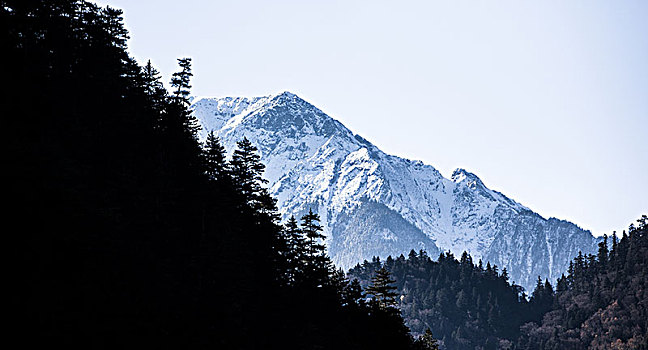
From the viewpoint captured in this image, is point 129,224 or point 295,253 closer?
point 129,224

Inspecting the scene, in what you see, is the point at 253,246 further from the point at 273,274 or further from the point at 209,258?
the point at 209,258

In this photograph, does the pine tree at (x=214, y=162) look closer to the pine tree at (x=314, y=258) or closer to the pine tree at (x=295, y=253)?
the pine tree at (x=295, y=253)

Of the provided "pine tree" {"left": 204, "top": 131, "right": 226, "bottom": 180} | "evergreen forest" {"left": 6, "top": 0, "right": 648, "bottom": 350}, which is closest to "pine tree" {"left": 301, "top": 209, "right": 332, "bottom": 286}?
"evergreen forest" {"left": 6, "top": 0, "right": 648, "bottom": 350}

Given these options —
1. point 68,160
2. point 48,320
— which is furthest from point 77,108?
point 48,320

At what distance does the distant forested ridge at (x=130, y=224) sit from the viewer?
4075 cm

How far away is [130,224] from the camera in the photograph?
52.0 m

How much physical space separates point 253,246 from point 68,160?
28.9m

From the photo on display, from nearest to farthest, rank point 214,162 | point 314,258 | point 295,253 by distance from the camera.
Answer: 1. point 214,162
2. point 295,253
3. point 314,258

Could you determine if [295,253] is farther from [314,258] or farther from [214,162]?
[214,162]

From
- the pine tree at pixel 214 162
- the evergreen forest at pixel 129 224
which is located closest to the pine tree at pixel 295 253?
the evergreen forest at pixel 129 224

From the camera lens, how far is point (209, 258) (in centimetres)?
5706

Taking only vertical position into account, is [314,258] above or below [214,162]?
below

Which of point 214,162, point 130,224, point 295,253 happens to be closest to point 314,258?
point 295,253

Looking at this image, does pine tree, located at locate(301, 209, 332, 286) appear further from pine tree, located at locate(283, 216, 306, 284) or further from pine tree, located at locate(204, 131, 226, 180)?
pine tree, located at locate(204, 131, 226, 180)
